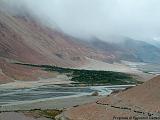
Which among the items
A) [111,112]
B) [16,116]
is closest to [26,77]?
[16,116]

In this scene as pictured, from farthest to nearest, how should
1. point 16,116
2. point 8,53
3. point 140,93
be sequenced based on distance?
point 8,53
point 16,116
point 140,93

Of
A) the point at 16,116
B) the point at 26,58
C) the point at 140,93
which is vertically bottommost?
the point at 16,116

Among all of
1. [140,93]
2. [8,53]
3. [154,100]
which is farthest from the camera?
[8,53]

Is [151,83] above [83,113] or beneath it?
above

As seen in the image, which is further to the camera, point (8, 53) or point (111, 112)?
point (8, 53)

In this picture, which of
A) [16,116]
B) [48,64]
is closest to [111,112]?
[16,116]

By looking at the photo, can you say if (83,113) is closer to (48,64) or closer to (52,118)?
(52,118)

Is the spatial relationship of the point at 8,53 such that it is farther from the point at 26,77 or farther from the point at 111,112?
the point at 111,112
